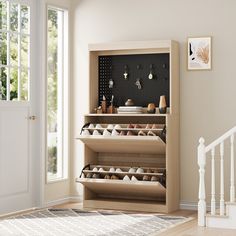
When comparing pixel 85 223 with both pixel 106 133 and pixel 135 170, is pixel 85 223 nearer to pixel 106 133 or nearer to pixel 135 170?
pixel 135 170

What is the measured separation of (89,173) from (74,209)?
518 millimetres

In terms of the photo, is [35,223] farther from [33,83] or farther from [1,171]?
[33,83]

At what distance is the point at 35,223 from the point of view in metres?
6.80

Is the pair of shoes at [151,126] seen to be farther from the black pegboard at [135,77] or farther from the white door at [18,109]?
the white door at [18,109]

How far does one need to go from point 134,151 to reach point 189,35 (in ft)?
5.51

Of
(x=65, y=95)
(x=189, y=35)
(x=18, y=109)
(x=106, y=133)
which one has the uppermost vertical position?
(x=189, y=35)

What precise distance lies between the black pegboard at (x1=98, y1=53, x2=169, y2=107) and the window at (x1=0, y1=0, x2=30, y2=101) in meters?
1.11

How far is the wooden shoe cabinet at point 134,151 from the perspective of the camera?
7.64 m

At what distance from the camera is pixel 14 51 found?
A: 7703 millimetres

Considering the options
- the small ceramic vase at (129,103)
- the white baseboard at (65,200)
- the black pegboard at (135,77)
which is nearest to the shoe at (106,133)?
the small ceramic vase at (129,103)

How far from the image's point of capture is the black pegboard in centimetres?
809

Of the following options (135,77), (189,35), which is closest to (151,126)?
(135,77)

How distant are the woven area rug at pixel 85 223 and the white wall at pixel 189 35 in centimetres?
108

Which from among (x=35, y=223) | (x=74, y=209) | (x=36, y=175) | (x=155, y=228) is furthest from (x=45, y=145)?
(x=155, y=228)
